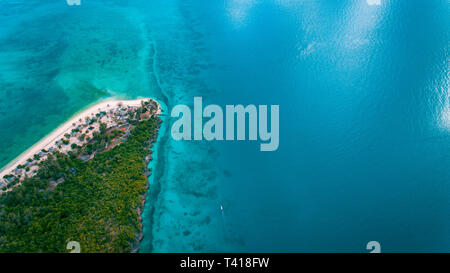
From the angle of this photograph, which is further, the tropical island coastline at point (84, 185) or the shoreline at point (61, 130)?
the shoreline at point (61, 130)

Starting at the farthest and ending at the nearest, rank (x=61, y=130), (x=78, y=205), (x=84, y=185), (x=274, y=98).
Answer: (x=274, y=98) < (x=61, y=130) < (x=84, y=185) < (x=78, y=205)

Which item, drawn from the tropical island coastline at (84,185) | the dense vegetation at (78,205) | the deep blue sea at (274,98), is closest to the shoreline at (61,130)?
the tropical island coastline at (84,185)

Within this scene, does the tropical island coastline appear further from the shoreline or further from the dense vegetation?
the shoreline

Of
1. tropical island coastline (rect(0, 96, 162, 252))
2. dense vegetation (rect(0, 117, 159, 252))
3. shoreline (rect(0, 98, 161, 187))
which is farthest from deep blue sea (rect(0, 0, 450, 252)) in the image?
dense vegetation (rect(0, 117, 159, 252))

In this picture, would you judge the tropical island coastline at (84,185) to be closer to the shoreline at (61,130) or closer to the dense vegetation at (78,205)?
the dense vegetation at (78,205)

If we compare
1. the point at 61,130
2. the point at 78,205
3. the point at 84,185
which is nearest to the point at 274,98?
the point at 84,185

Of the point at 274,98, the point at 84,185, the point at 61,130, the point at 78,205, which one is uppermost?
the point at 274,98

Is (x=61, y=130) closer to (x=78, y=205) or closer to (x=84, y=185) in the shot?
(x=84, y=185)
